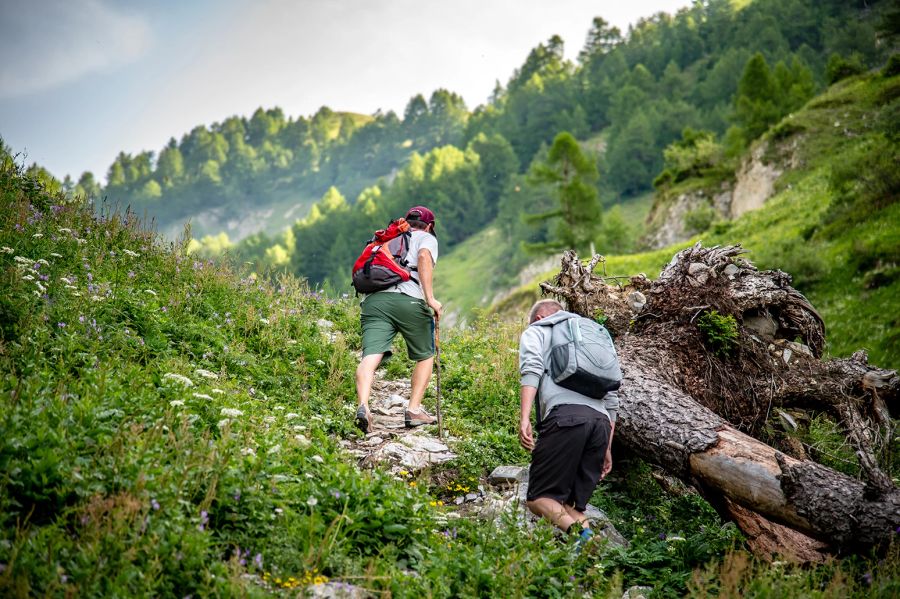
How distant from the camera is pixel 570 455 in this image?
16.2 ft

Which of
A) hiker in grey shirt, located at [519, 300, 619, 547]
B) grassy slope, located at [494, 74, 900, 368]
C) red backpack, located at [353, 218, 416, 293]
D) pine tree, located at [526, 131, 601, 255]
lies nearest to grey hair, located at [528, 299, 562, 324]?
hiker in grey shirt, located at [519, 300, 619, 547]

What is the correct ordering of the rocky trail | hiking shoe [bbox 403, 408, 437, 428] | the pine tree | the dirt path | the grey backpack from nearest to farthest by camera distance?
the grey backpack
the rocky trail
the dirt path
hiking shoe [bbox 403, 408, 437, 428]
the pine tree

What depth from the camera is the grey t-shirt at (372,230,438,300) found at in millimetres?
6973

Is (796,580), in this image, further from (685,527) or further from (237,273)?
(237,273)

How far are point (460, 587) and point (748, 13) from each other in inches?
5525

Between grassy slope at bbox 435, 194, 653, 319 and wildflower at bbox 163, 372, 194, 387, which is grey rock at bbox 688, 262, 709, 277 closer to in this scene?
wildflower at bbox 163, 372, 194, 387

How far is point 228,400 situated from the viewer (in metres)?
5.33

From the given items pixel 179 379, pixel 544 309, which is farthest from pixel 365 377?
pixel 544 309

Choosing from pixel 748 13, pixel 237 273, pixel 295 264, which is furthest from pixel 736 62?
pixel 237 273

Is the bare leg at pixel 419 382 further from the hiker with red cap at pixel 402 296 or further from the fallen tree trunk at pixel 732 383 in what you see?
the fallen tree trunk at pixel 732 383

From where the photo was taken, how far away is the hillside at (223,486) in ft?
11.7

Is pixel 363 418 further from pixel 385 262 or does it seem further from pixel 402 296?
pixel 385 262

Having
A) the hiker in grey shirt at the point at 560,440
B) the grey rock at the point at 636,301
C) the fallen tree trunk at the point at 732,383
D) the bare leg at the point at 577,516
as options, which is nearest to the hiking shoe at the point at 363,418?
the hiker in grey shirt at the point at 560,440

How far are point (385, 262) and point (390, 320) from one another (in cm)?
63
